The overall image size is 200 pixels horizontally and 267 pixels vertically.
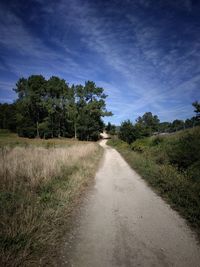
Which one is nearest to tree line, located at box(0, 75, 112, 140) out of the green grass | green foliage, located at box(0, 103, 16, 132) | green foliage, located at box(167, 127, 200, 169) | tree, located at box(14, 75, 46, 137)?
tree, located at box(14, 75, 46, 137)

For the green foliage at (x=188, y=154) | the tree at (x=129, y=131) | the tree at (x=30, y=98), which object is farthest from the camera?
the tree at (x=30, y=98)

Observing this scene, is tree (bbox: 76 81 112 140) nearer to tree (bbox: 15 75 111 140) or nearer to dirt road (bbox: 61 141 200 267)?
tree (bbox: 15 75 111 140)

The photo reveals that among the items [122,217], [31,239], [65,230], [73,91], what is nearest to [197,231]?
[122,217]

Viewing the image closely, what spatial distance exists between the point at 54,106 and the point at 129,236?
174 feet

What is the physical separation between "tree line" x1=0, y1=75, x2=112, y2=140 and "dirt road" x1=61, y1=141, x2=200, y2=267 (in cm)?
4714

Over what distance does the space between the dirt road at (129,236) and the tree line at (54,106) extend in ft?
155

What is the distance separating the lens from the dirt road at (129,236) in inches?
125

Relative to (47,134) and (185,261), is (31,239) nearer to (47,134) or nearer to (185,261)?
(185,261)

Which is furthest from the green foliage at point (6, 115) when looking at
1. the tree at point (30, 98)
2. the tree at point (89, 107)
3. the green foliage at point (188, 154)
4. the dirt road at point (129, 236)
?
the dirt road at point (129, 236)

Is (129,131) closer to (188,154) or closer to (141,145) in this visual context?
(141,145)

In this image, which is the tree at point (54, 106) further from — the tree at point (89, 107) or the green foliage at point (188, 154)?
the green foliage at point (188, 154)

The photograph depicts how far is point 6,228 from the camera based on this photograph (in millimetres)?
3430

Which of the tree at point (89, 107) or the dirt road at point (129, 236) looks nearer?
the dirt road at point (129, 236)

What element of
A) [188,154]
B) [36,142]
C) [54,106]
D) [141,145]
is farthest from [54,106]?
[188,154]
